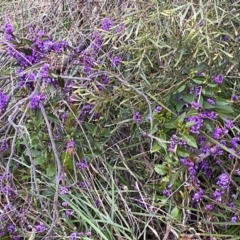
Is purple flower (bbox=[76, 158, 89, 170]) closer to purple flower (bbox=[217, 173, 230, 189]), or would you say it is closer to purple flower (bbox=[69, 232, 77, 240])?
purple flower (bbox=[69, 232, 77, 240])

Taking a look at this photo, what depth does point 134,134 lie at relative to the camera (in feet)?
4.78

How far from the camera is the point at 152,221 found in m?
1.39

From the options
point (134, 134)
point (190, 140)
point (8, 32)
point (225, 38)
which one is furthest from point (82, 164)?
point (225, 38)

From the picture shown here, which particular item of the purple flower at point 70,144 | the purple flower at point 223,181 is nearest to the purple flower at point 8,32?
the purple flower at point 70,144

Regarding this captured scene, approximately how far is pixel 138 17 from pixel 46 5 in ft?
2.04

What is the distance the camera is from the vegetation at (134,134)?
1355mm

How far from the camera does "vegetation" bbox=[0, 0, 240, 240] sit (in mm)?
1355

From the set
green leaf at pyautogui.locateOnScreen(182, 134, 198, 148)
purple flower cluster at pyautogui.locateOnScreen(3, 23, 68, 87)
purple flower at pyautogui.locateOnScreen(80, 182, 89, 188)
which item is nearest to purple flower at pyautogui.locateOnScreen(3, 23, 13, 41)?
purple flower cluster at pyautogui.locateOnScreen(3, 23, 68, 87)

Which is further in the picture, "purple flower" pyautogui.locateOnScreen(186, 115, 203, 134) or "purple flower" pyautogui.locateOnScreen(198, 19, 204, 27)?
"purple flower" pyautogui.locateOnScreen(198, 19, 204, 27)

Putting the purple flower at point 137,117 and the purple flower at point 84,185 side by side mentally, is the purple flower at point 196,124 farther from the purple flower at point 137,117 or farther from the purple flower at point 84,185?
the purple flower at point 84,185

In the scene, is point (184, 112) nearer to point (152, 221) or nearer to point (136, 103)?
point (136, 103)

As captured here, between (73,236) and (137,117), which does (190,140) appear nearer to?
(137,117)

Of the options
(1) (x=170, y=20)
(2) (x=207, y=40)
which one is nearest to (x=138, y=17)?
(1) (x=170, y=20)

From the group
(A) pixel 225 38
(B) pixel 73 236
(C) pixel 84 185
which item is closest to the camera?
(B) pixel 73 236
